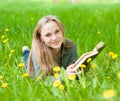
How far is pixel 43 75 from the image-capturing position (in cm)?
303

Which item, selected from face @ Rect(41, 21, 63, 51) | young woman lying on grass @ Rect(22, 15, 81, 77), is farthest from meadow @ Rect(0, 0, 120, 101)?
face @ Rect(41, 21, 63, 51)

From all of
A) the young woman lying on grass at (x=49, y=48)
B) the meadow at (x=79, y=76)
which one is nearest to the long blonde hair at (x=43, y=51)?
the young woman lying on grass at (x=49, y=48)

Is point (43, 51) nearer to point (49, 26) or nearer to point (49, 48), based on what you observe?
point (49, 48)

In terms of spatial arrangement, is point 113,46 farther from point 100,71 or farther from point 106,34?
point 100,71

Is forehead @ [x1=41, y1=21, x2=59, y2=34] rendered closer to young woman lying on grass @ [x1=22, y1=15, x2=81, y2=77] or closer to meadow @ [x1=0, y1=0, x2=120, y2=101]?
young woman lying on grass @ [x1=22, y1=15, x2=81, y2=77]

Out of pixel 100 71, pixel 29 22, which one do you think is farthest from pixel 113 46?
pixel 29 22

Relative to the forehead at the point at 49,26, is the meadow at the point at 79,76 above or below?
below

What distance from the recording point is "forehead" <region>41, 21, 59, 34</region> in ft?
10.4

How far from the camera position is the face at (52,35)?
10.3 ft

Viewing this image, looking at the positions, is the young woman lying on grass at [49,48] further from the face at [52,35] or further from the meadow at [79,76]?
the meadow at [79,76]

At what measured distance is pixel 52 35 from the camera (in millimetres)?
3141

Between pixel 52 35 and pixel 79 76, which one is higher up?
pixel 52 35

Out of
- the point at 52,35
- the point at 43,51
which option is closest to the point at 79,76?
the point at 52,35

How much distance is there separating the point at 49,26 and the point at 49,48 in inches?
7.8
